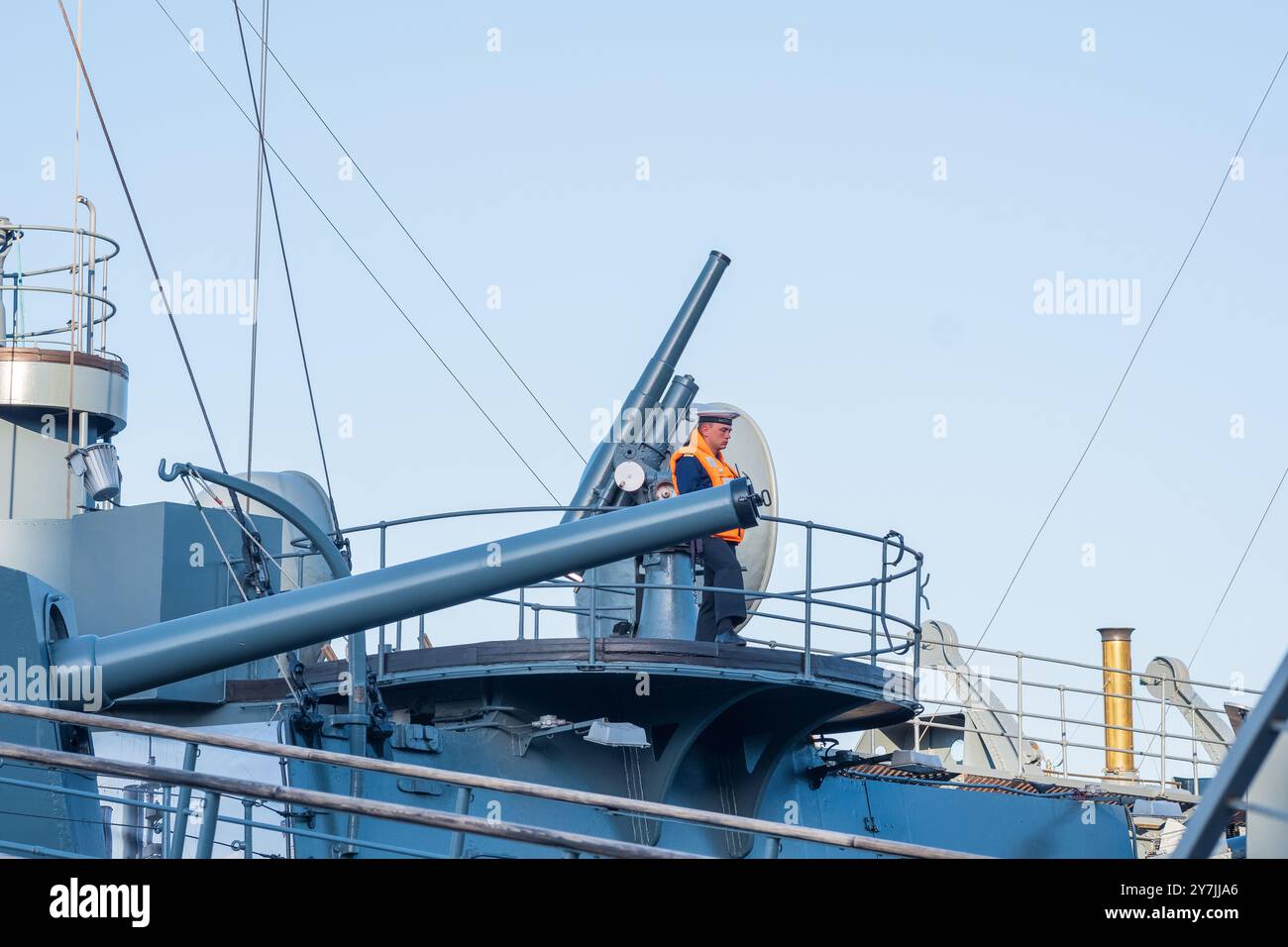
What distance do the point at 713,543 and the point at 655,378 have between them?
2887mm

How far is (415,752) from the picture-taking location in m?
11.2

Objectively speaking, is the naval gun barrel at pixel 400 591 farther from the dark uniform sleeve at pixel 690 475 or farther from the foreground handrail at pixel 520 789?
the dark uniform sleeve at pixel 690 475

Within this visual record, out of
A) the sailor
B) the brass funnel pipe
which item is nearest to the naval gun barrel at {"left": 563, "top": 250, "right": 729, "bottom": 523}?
the sailor

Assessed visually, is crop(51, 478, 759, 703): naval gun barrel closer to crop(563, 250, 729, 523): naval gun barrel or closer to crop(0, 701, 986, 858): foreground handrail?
crop(0, 701, 986, 858): foreground handrail

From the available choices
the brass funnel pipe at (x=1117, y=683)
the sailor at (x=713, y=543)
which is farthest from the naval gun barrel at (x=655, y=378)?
the brass funnel pipe at (x=1117, y=683)

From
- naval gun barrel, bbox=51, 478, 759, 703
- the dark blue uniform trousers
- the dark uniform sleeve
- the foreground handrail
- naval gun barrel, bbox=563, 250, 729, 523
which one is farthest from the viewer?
naval gun barrel, bbox=563, 250, 729, 523

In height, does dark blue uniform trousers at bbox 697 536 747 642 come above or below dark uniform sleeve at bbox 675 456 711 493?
below

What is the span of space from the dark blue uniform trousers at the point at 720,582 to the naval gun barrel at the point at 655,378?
1.42 m

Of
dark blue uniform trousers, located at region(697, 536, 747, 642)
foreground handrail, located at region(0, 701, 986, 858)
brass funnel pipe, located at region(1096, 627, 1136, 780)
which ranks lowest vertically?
brass funnel pipe, located at region(1096, 627, 1136, 780)

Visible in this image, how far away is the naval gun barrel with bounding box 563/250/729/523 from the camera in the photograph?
13109mm

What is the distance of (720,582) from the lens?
38.2 ft

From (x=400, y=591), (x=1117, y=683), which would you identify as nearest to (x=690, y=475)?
(x=400, y=591)

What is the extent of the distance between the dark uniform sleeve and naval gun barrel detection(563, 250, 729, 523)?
1.69 metres
